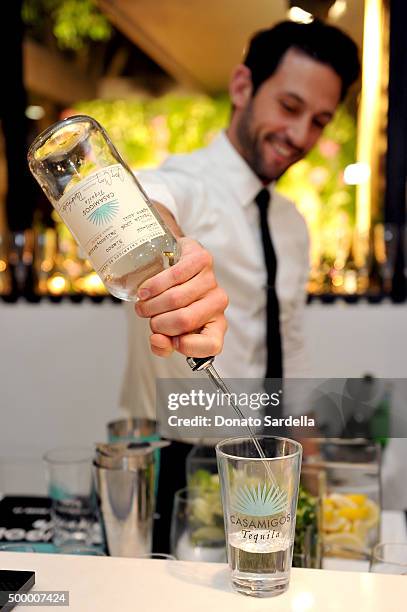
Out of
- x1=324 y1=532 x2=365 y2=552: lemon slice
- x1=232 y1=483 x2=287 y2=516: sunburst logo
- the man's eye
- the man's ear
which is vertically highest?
the man's ear

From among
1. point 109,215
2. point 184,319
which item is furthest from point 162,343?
point 109,215

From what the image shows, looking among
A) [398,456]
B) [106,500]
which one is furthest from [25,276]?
[106,500]

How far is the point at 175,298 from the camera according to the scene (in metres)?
0.87

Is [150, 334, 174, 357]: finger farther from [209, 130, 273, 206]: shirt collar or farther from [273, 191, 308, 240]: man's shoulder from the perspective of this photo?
[273, 191, 308, 240]: man's shoulder

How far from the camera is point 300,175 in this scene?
343cm

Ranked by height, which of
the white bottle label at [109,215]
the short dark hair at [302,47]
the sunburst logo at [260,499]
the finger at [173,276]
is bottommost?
the sunburst logo at [260,499]

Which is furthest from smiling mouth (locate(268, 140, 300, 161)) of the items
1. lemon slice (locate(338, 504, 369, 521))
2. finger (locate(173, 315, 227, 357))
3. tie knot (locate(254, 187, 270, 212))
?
finger (locate(173, 315, 227, 357))

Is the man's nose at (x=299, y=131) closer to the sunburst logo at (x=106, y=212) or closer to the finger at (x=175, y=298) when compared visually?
the finger at (x=175, y=298)

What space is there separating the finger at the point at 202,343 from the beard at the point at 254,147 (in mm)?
1078

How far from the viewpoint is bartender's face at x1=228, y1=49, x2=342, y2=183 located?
1.83 m

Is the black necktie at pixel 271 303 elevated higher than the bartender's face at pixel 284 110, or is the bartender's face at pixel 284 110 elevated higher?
the bartender's face at pixel 284 110

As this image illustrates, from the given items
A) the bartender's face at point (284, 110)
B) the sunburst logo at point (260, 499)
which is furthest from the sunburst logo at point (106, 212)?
the bartender's face at point (284, 110)

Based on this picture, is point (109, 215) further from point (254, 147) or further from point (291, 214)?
point (291, 214)

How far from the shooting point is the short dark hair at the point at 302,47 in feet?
6.05
